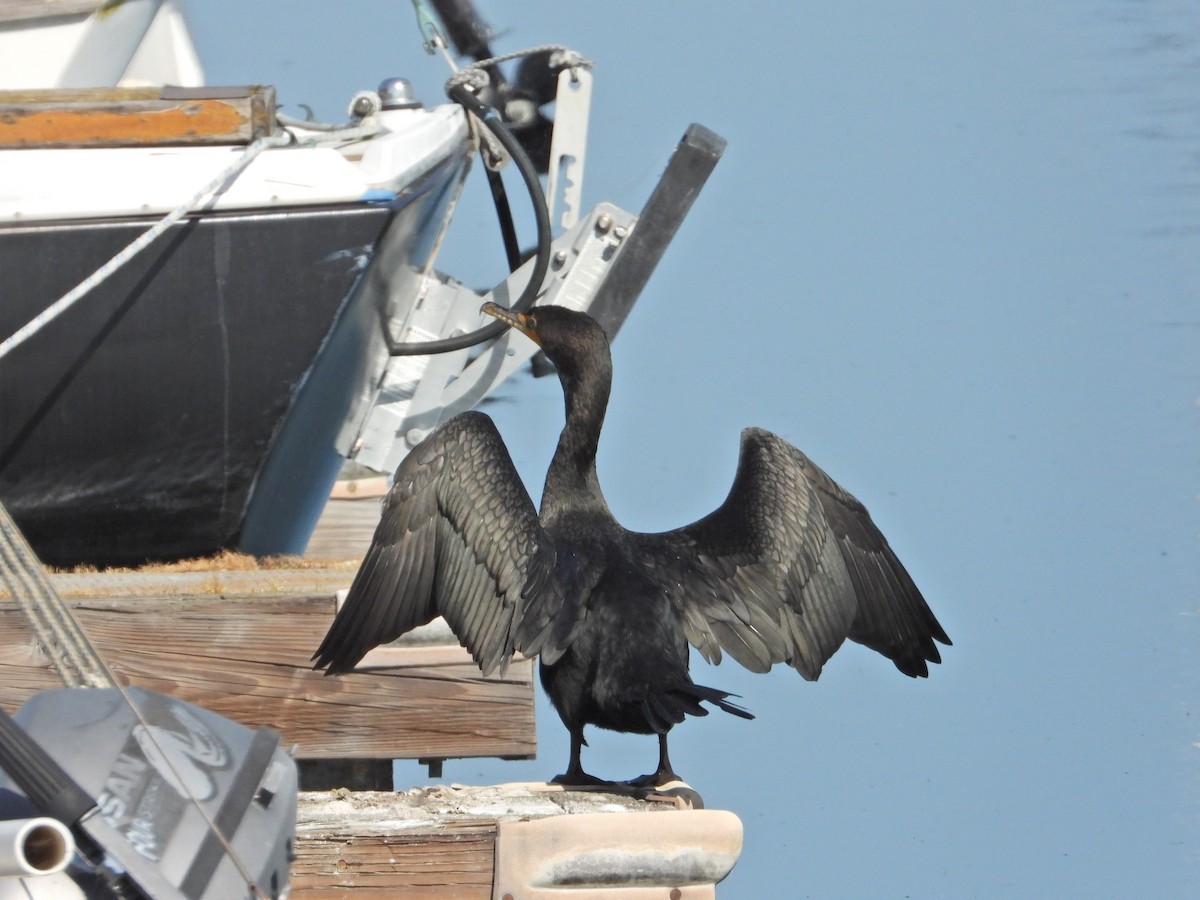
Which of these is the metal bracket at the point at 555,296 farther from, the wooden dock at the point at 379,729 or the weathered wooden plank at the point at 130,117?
the weathered wooden plank at the point at 130,117

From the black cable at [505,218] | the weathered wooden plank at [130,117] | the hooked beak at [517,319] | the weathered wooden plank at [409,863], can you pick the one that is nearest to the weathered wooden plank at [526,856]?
the weathered wooden plank at [409,863]

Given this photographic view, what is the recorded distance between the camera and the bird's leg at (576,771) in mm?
3516

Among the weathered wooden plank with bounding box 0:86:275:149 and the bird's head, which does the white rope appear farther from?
the bird's head

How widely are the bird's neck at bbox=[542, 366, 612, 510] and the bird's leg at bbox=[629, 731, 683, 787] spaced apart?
64cm

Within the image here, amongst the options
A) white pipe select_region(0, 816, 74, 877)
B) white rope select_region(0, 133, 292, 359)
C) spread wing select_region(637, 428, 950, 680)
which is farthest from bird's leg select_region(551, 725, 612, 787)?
white pipe select_region(0, 816, 74, 877)

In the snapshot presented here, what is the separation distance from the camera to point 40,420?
3.79 metres

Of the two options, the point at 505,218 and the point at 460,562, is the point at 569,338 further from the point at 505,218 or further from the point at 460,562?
the point at 505,218

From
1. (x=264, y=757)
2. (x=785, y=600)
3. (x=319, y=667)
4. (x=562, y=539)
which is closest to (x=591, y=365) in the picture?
(x=562, y=539)

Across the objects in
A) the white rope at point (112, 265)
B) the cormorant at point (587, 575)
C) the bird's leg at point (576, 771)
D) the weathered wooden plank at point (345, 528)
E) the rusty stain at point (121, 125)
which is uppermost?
the rusty stain at point (121, 125)

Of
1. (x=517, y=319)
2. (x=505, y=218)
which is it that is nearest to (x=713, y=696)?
(x=517, y=319)

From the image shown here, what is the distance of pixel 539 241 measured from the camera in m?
4.66

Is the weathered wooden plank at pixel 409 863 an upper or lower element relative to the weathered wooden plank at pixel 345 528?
upper

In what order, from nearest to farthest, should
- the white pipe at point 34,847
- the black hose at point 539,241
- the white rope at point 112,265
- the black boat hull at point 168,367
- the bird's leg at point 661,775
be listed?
1. the white pipe at point 34,847
2. the bird's leg at point 661,775
3. the white rope at point 112,265
4. the black boat hull at point 168,367
5. the black hose at point 539,241

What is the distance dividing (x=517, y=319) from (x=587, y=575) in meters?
0.83
